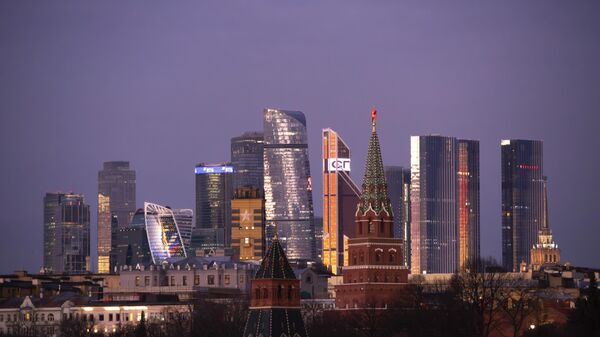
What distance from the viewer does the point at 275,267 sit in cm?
18225

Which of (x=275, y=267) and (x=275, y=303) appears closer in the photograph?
(x=275, y=303)

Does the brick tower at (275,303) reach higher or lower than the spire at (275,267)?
lower

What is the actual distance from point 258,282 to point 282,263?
115 inches

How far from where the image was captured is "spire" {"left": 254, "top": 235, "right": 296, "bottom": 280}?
18200 centimetres

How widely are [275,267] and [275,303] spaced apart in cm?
378

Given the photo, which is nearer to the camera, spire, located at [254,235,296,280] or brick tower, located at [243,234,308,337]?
brick tower, located at [243,234,308,337]

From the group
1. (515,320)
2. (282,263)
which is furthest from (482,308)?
(282,263)

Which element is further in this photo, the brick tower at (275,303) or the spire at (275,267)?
the spire at (275,267)

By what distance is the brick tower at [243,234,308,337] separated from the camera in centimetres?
17900

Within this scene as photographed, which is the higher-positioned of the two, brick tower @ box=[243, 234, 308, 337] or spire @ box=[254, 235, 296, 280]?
spire @ box=[254, 235, 296, 280]

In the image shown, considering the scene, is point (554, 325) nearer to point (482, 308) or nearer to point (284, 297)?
point (482, 308)

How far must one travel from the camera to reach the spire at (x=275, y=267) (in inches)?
7165

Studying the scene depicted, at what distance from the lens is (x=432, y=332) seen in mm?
199500

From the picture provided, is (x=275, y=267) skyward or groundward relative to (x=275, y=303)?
skyward
